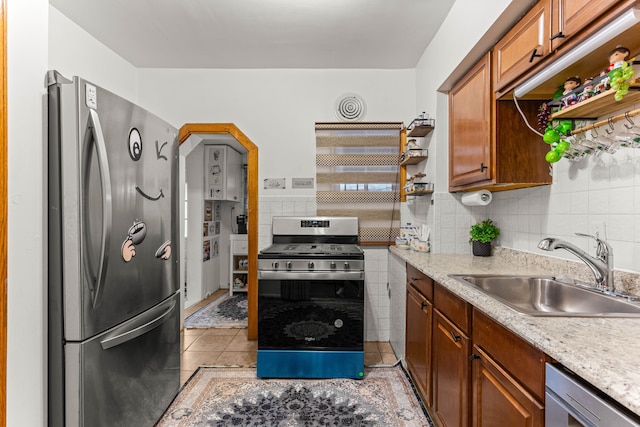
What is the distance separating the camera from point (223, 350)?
2922 millimetres

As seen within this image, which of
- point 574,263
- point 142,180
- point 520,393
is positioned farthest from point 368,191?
point 520,393

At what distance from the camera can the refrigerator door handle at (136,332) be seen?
1481 mm

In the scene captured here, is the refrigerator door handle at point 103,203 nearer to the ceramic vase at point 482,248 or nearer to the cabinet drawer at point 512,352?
the cabinet drawer at point 512,352

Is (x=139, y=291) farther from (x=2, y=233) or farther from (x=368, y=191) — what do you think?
(x=368, y=191)

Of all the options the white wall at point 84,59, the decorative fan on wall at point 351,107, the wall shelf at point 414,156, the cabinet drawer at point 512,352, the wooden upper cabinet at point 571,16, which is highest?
the white wall at point 84,59

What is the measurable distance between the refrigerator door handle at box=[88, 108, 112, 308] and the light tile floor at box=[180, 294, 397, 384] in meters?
1.34

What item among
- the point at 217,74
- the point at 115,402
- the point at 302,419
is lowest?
the point at 302,419

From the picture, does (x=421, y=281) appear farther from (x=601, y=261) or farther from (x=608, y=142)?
(x=608, y=142)

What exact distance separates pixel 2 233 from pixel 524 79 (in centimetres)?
211

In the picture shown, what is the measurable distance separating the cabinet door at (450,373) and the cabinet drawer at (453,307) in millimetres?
29

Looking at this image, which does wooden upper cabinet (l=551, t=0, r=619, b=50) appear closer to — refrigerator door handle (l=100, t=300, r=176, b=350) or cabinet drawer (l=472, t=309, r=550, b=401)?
cabinet drawer (l=472, t=309, r=550, b=401)

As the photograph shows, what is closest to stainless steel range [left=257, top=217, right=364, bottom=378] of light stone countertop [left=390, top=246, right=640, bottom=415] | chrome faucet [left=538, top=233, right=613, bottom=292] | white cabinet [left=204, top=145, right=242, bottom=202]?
light stone countertop [left=390, top=246, right=640, bottom=415]

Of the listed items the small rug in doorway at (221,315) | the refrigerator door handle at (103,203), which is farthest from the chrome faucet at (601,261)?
the small rug in doorway at (221,315)

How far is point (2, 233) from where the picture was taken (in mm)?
1125
